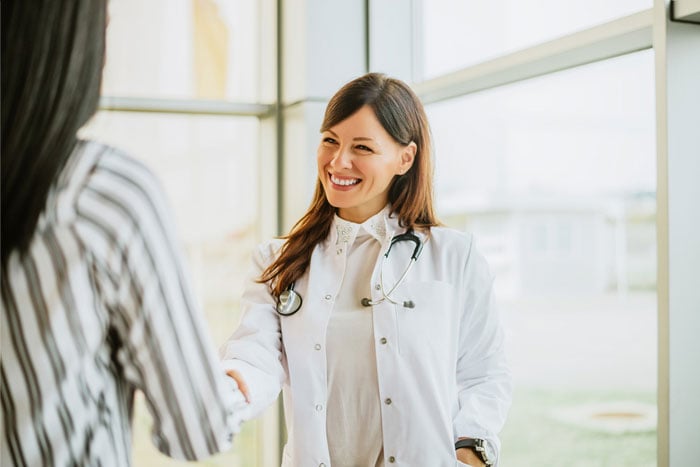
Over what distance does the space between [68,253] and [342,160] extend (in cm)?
100

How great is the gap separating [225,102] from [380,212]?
152 centimetres

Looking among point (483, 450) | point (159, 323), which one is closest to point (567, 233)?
point (483, 450)

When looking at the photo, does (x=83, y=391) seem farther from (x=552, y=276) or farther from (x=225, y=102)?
(x=552, y=276)

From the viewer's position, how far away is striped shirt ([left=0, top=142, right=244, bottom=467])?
1.13m

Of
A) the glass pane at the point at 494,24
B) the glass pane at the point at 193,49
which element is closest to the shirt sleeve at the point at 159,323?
the glass pane at the point at 494,24

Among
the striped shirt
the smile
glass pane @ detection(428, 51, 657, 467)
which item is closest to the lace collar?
the smile

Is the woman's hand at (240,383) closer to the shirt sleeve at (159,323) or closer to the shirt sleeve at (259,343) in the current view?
the shirt sleeve at (259,343)

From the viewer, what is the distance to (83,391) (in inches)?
45.7

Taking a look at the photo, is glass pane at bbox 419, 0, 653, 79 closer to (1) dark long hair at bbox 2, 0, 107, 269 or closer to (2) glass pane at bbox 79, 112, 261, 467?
(2) glass pane at bbox 79, 112, 261, 467

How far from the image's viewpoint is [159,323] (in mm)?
1177

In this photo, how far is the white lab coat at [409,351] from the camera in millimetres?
1963

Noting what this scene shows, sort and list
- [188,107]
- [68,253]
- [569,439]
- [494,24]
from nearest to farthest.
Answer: [68,253] < [494,24] < [188,107] < [569,439]

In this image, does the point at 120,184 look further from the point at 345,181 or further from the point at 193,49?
the point at 193,49

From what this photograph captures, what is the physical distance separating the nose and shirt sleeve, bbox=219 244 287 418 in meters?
0.31
